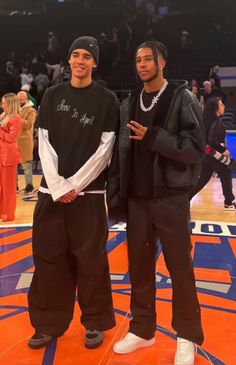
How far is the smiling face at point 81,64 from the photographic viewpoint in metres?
2.62

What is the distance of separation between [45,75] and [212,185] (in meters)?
7.27

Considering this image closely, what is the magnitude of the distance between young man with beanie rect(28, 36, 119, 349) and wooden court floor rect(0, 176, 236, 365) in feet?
0.43

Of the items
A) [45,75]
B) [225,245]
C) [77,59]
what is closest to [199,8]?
[45,75]

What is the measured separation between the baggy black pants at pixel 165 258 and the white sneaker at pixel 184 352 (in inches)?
1.5

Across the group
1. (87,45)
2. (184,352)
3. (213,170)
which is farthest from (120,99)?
(184,352)

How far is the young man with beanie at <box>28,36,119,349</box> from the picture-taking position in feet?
8.67

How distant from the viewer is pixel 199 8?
17750mm

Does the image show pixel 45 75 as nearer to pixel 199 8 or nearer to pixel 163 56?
pixel 199 8

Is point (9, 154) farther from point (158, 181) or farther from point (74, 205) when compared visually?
point (158, 181)

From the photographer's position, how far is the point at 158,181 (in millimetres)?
2469

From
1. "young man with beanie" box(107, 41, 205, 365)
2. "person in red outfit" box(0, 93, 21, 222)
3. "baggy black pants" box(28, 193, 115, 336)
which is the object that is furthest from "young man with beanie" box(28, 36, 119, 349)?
"person in red outfit" box(0, 93, 21, 222)

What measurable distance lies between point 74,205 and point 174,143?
703 millimetres

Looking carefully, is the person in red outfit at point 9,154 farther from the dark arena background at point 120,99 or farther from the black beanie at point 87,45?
the black beanie at point 87,45

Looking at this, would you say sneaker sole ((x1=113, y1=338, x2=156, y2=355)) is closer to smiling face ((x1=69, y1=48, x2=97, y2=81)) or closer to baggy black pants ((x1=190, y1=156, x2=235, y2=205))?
smiling face ((x1=69, y1=48, x2=97, y2=81))
